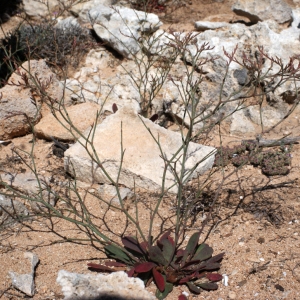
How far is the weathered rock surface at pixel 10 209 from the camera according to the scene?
156 inches

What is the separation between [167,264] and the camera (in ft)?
10.9

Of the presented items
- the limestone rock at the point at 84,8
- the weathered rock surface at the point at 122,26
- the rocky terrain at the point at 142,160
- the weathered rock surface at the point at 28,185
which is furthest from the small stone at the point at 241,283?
the limestone rock at the point at 84,8

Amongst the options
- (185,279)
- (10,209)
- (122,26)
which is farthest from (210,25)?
(185,279)

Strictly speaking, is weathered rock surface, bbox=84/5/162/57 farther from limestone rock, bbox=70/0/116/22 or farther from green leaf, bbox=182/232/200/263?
green leaf, bbox=182/232/200/263

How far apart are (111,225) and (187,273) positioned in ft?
3.14

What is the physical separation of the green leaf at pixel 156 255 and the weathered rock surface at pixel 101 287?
0.26 meters

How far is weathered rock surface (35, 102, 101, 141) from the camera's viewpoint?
17.4ft

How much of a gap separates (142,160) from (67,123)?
49.2 inches

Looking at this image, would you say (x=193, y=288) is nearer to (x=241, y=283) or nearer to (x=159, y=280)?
(x=159, y=280)

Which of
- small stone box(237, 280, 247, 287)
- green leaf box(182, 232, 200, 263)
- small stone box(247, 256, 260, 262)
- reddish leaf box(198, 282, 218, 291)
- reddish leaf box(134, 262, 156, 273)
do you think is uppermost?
green leaf box(182, 232, 200, 263)

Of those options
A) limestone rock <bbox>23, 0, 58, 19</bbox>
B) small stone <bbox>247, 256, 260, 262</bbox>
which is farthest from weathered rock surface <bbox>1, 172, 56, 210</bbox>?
limestone rock <bbox>23, 0, 58, 19</bbox>

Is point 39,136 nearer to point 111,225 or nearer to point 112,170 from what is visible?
point 112,170

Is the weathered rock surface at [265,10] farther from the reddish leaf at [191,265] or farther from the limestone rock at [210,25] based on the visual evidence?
the reddish leaf at [191,265]

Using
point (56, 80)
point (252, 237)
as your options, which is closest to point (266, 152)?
point (252, 237)
